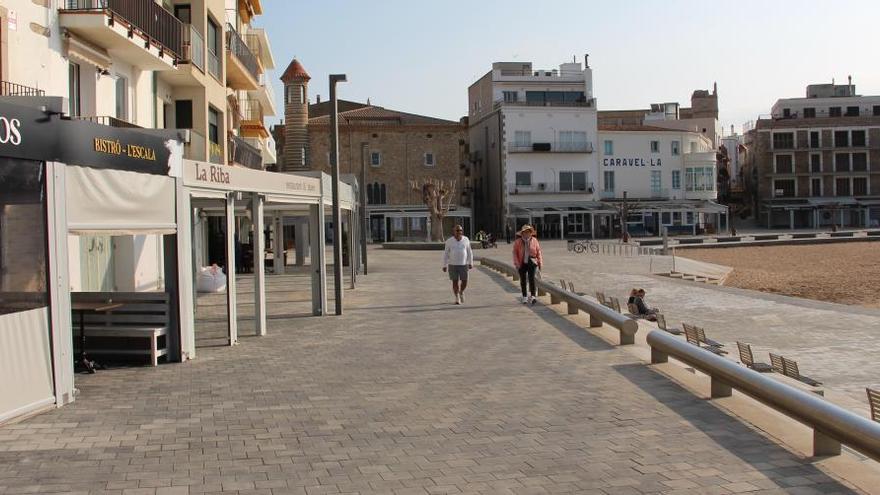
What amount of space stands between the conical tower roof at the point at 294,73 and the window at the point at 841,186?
59.7m

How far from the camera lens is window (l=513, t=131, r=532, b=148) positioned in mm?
75625

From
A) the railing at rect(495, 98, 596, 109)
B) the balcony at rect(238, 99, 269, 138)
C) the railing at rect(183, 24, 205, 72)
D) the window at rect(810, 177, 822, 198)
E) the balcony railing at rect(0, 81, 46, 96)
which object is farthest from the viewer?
the window at rect(810, 177, 822, 198)

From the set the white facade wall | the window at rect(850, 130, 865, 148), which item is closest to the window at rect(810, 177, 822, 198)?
the window at rect(850, 130, 865, 148)

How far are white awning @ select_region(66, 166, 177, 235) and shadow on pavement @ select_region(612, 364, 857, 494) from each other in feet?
18.9

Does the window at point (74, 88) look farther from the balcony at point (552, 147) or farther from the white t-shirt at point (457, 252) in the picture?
the balcony at point (552, 147)

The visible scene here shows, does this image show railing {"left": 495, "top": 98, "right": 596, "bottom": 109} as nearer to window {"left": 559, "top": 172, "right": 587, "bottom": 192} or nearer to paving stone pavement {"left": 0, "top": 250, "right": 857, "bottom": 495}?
window {"left": 559, "top": 172, "right": 587, "bottom": 192}

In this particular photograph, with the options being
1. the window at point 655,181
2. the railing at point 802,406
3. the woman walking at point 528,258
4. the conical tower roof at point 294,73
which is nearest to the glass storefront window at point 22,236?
the railing at point 802,406

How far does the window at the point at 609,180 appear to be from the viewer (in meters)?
78.9

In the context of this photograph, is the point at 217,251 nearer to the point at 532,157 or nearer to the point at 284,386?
the point at 284,386

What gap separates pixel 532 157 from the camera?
76250 mm

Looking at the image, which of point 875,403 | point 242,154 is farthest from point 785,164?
point 875,403

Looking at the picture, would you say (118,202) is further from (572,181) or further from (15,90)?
(572,181)

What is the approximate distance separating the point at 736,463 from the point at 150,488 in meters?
4.04

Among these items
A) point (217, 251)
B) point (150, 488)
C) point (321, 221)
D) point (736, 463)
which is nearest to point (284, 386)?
point (150, 488)
